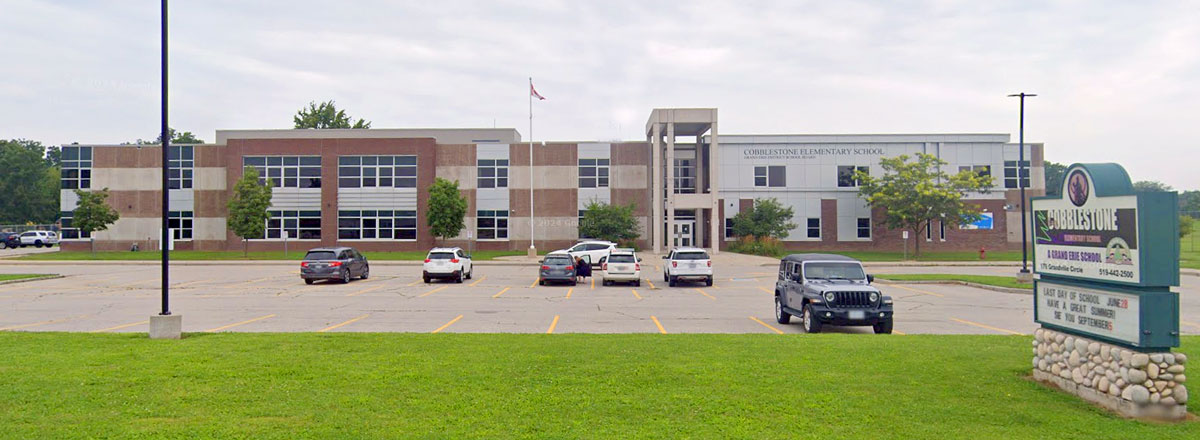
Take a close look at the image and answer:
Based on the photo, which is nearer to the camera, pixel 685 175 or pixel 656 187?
pixel 656 187

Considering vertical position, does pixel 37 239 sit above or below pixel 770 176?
below

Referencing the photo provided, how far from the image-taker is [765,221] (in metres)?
52.6

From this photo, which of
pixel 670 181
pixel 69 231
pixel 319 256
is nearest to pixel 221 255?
pixel 69 231

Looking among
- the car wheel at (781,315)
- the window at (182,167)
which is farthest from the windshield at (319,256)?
the window at (182,167)

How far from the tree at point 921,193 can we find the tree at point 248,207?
1675 inches

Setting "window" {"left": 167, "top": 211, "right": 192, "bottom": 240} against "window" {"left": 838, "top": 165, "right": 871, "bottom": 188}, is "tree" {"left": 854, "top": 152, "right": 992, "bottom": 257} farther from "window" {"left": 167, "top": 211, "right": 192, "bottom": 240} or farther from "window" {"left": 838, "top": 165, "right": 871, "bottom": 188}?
"window" {"left": 167, "top": 211, "right": 192, "bottom": 240}

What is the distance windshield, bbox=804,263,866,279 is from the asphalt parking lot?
1.19 m

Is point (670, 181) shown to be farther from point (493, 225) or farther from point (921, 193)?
point (921, 193)

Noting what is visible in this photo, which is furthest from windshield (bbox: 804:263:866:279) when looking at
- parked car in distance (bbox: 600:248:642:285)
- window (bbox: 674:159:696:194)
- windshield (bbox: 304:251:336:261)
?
window (bbox: 674:159:696:194)

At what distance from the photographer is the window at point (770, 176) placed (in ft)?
186

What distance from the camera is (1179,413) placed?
7.29 m

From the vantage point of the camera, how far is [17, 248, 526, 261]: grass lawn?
1918 inches

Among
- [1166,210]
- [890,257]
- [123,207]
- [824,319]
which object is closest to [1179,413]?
[1166,210]

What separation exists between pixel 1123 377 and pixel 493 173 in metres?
51.1
